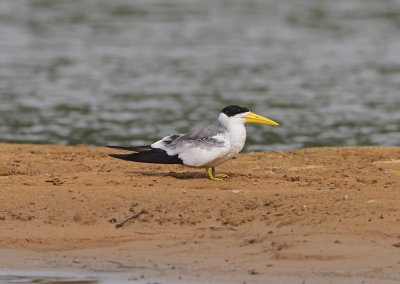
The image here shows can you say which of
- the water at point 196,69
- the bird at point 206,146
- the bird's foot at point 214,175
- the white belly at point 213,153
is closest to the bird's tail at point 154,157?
the bird at point 206,146

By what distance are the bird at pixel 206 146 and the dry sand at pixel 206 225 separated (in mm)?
237

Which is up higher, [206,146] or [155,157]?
[206,146]

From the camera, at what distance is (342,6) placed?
1347 inches

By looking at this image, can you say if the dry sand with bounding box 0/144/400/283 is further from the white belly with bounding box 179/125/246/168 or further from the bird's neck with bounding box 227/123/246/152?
the bird's neck with bounding box 227/123/246/152

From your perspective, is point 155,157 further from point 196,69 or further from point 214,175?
point 196,69

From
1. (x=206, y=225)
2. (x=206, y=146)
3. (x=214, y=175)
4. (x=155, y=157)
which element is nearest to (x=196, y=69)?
(x=214, y=175)

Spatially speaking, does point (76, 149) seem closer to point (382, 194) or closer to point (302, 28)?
point (382, 194)

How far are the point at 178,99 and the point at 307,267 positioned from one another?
11961 mm

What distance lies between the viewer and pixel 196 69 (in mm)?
22250

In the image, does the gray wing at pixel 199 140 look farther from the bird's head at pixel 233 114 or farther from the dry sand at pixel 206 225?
the dry sand at pixel 206 225

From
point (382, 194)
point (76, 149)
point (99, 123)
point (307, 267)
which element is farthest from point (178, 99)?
point (307, 267)

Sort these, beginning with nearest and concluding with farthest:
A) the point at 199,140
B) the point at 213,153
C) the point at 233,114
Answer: the point at 213,153 → the point at 199,140 → the point at 233,114

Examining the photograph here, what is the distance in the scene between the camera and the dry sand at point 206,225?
6.70 m

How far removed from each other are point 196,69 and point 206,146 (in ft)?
45.3
